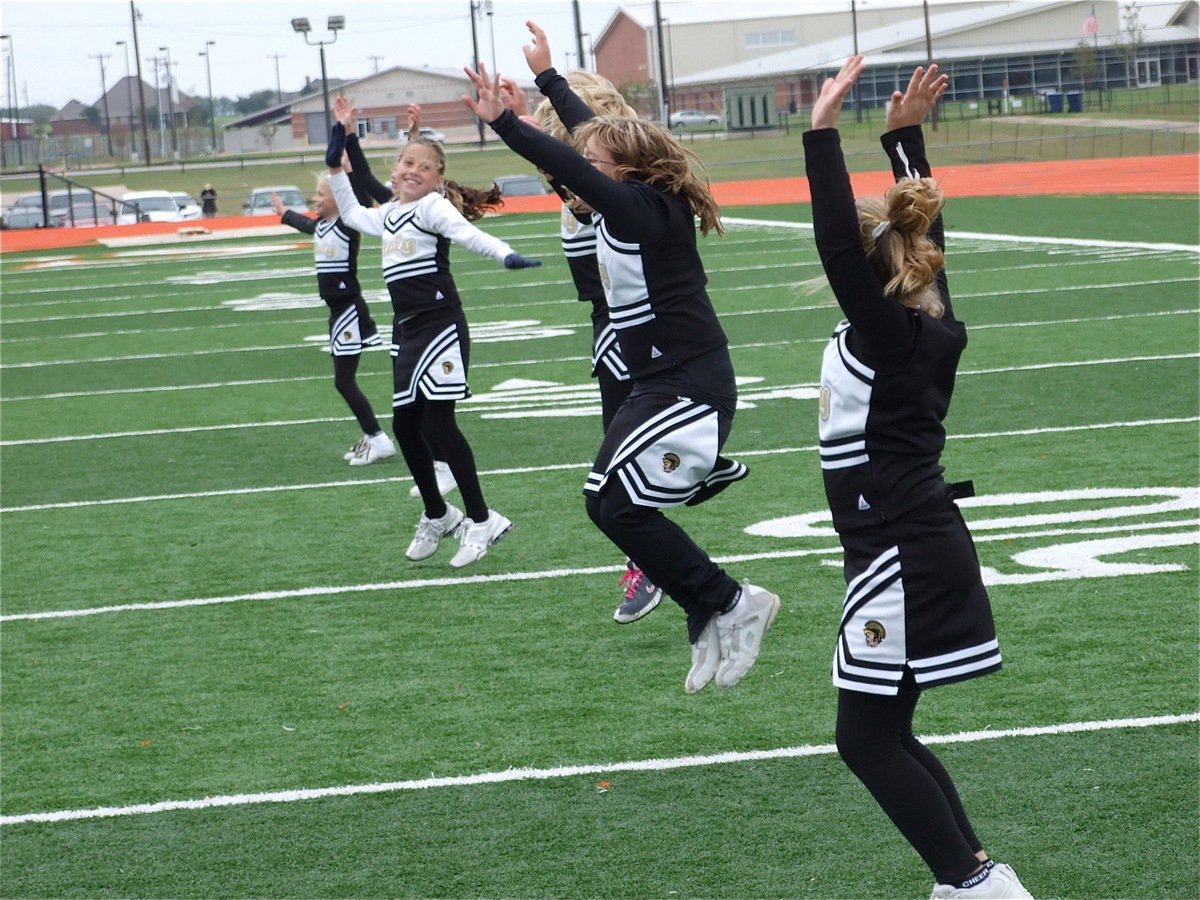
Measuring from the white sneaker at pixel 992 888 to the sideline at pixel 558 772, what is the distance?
55.9 inches

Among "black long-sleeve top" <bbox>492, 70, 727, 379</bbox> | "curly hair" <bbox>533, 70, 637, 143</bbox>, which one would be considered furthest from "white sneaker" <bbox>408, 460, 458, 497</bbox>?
"black long-sleeve top" <bbox>492, 70, 727, 379</bbox>

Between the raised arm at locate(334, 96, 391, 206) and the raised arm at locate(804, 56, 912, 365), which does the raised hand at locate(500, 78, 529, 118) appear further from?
the raised arm at locate(334, 96, 391, 206)

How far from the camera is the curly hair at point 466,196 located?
7.46 m

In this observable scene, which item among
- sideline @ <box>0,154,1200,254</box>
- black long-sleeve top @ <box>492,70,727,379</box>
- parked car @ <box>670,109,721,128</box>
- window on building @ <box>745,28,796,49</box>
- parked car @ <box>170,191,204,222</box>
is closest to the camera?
black long-sleeve top @ <box>492,70,727,379</box>

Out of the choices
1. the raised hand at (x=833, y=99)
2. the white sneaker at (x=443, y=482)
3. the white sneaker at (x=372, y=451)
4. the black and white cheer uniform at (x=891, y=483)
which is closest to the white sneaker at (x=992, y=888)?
the black and white cheer uniform at (x=891, y=483)

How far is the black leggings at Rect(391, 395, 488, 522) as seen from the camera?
290 inches

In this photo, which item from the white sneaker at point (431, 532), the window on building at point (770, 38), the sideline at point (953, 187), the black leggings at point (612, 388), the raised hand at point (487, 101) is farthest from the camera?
the window on building at point (770, 38)

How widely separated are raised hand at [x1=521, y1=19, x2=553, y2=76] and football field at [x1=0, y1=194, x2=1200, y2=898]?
1.40 metres

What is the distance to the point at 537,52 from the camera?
507cm

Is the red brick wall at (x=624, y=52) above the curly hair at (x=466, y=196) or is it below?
above

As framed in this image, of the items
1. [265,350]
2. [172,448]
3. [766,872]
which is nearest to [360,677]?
[766,872]

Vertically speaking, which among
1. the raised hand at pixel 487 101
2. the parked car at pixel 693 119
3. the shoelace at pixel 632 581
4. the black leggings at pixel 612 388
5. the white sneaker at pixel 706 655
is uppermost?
the parked car at pixel 693 119

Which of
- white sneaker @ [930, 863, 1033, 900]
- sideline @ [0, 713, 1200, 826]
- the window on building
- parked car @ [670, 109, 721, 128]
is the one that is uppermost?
the window on building

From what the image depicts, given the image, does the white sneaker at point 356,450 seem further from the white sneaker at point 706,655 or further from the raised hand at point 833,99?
the raised hand at point 833,99
